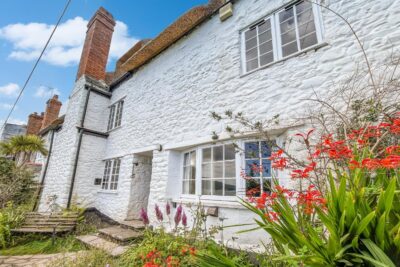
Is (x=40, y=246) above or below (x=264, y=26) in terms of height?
below

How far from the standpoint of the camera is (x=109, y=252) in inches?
167

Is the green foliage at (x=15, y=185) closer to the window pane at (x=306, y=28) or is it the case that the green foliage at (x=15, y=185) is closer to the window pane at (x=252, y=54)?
the window pane at (x=252, y=54)

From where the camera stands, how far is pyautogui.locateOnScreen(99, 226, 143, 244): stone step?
4973 mm

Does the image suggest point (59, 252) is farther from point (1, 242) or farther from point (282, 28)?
point (282, 28)

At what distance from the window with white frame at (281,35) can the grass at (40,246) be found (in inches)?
262

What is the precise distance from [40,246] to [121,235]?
238cm

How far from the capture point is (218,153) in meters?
4.99

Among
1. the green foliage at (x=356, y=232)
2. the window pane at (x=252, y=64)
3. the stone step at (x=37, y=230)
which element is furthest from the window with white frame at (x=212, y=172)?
the stone step at (x=37, y=230)

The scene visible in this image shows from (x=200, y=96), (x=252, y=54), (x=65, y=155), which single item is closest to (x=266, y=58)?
(x=252, y=54)

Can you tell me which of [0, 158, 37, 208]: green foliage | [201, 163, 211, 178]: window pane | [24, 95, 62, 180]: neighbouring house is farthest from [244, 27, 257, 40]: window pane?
[24, 95, 62, 180]: neighbouring house

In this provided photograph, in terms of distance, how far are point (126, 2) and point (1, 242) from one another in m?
8.91

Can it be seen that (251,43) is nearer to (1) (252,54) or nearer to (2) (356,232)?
(1) (252,54)

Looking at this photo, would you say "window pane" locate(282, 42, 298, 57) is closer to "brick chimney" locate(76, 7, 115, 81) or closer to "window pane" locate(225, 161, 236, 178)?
"window pane" locate(225, 161, 236, 178)

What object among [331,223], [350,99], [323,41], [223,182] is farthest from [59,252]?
[323,41]
